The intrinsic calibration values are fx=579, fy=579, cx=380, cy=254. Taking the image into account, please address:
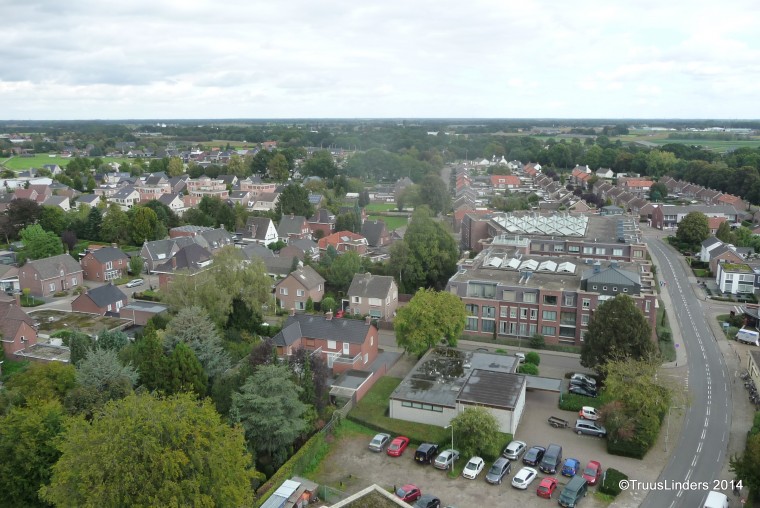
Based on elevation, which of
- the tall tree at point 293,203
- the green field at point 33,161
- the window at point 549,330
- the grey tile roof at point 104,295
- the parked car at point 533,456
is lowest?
Answer: the parked car at point 533,456

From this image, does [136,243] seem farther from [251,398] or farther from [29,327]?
[251,398]

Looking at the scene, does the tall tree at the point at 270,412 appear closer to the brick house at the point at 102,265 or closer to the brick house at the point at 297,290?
the brick house at the point at 297,290

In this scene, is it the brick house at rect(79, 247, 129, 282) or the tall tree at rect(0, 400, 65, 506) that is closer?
the tall tree at rect(0, 400, 65, 506)

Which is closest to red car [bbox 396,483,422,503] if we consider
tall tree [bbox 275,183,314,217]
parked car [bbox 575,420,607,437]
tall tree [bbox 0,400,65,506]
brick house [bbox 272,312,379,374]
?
parked car [bbox 575,420,607,437]

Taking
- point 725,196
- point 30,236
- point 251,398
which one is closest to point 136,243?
point 30,236

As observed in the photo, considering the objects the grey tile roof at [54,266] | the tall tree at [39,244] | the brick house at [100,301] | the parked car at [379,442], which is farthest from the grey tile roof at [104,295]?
the parked car at [379,442]

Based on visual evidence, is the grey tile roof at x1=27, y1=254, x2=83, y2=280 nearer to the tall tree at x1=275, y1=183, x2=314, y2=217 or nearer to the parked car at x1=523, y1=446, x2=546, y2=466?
the tall tree at x1=275, y1=183, x2=314, y2=217

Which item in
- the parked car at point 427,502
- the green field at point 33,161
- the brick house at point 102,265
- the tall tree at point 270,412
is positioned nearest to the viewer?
the parked car at point 427,502

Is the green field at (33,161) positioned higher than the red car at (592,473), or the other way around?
the green field at (33,161)
